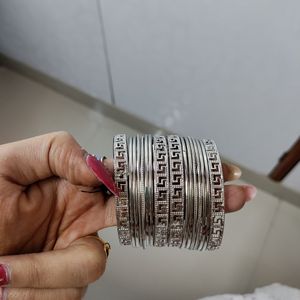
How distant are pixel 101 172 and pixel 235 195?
0.17 m

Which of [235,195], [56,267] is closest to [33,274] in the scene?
[56,267]

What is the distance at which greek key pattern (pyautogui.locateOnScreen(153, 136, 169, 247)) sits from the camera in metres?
0.52

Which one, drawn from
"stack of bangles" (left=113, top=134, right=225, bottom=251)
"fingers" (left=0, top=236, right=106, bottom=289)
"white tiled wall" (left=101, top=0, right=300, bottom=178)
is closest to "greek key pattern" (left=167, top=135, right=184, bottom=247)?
"stack of bangles" (left=113, top=134, right=225, bottom=251)

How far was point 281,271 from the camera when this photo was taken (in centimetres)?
103

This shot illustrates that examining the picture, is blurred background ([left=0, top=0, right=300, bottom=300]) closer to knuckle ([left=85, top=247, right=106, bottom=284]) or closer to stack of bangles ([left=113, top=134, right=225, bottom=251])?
stack of bangles ([left=113, top=134, right=225, bottom=251])

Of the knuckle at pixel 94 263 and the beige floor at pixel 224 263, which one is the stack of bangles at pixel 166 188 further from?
the beige floor at pixel 224 263

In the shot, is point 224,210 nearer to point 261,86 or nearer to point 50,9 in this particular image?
point 261,86

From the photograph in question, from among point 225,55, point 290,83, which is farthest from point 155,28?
point 290,83

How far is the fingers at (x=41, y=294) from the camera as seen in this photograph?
490mm

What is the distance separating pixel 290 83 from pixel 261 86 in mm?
65

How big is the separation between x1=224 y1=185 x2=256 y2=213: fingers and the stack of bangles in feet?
0.06

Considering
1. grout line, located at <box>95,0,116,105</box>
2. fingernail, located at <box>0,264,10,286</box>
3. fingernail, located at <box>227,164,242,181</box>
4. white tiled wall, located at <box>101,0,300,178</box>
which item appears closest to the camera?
fingernail, located at <box>0,264,10,286</box>

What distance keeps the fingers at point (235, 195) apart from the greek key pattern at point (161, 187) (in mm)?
80

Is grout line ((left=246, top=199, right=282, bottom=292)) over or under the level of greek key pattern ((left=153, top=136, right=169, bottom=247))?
under
